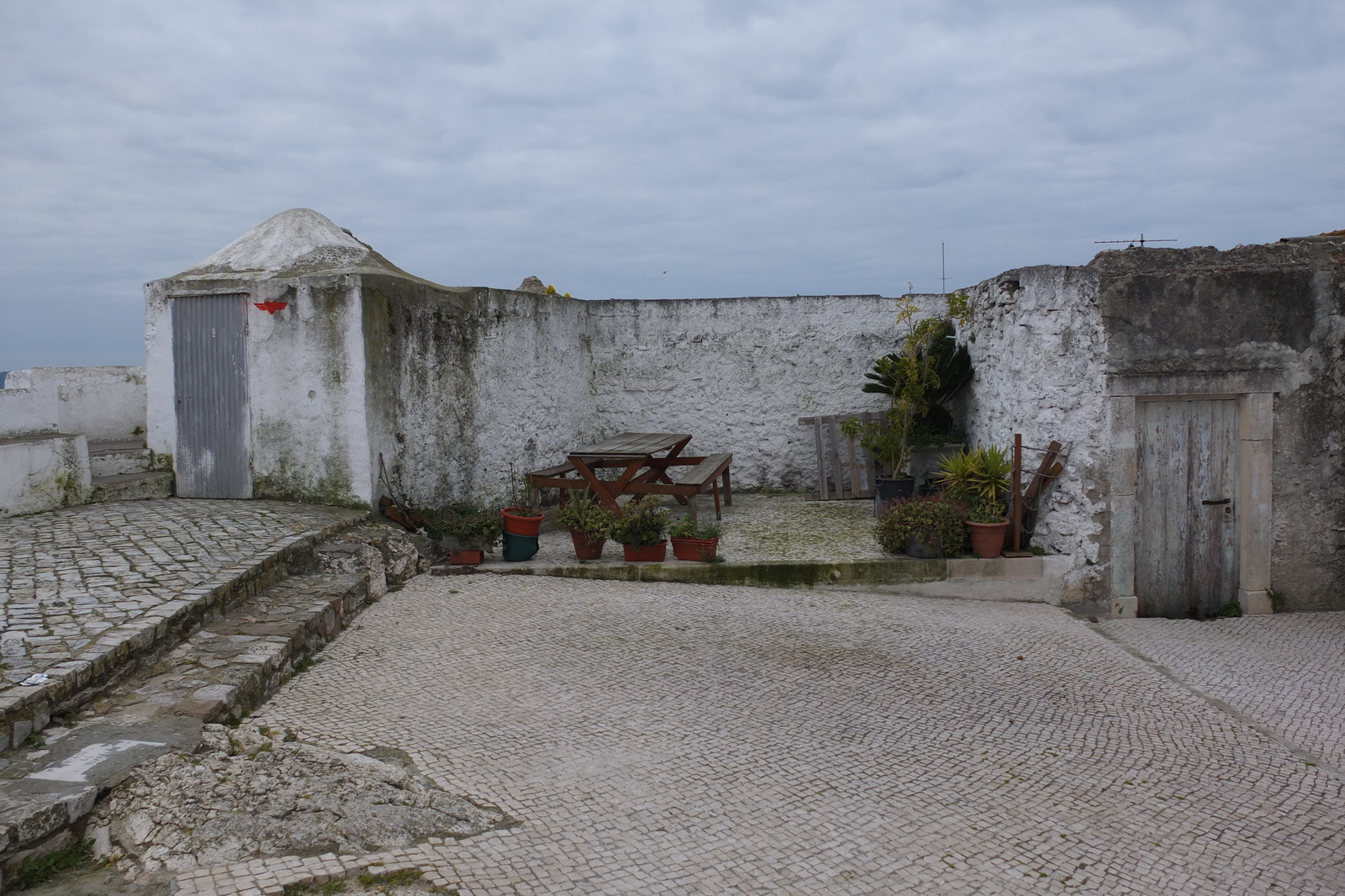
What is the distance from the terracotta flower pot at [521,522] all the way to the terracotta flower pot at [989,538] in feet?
11.6

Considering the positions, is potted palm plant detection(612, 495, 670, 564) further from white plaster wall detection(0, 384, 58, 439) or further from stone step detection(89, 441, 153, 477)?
white plaster wall detection(0, 384, 58, 439)

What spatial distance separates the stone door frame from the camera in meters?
6.79

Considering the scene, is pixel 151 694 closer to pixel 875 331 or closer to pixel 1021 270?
pixel 1021 270

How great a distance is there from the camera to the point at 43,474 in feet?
23.4

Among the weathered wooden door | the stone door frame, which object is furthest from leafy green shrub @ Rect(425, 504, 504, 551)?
the weathered wooden door

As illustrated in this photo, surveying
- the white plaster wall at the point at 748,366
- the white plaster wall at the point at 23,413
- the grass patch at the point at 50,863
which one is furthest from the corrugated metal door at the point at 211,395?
the grass patch at the point at 50,863

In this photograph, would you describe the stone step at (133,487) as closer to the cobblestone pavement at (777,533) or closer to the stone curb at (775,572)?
the cobblestone pavement at (777,533)

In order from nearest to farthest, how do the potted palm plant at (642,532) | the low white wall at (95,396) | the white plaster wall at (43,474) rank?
the white plaster wall at (43,474) → the potted palm plant at (642,532) → the low white wall at (95,396)

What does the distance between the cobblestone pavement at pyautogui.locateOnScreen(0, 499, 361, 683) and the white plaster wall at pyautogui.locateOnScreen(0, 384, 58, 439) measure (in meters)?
1.52

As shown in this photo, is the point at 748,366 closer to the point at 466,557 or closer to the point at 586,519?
the point at 586,519

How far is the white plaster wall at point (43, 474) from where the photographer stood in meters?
6.90

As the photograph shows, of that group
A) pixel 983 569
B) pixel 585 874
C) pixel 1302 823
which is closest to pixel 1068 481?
pixel 983 569

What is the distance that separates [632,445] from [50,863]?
612 cm

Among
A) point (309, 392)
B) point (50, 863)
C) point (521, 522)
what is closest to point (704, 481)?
point (521, 522)
